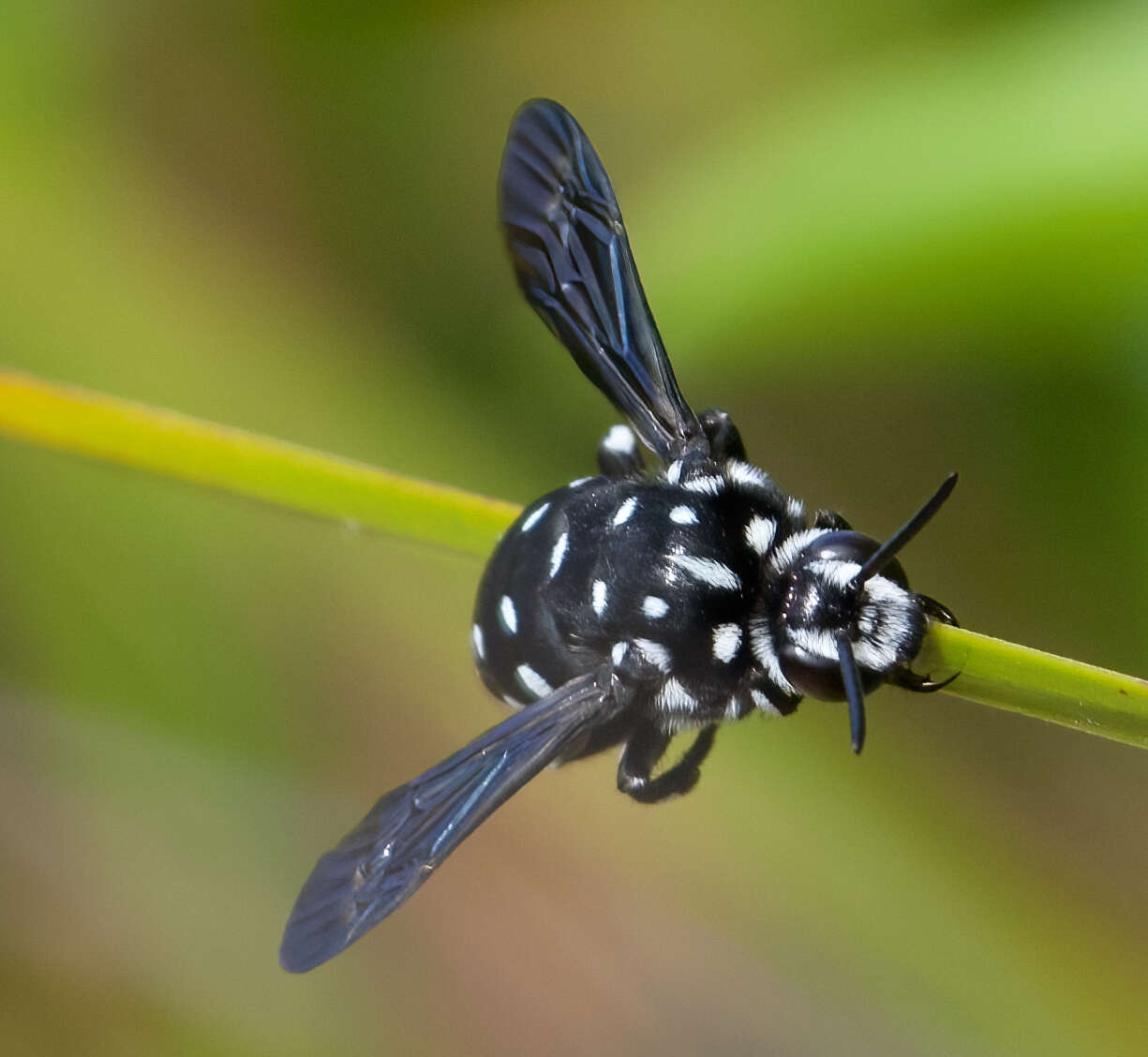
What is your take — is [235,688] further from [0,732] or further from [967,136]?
[967,136]

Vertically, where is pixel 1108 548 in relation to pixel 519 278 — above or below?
below

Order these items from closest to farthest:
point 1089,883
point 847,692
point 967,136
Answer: point 847,692
point 967,136
point 1089,883

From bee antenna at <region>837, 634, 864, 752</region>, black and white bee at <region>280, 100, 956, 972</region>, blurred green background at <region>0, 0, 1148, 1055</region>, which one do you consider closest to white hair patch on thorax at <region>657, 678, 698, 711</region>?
black and white bee at <region>280, 100, 956, 972</region>

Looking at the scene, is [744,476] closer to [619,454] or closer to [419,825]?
[619,454]

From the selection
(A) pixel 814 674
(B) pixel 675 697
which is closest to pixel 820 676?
(A) pixel 814 674

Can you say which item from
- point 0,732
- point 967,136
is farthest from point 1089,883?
point 0,732

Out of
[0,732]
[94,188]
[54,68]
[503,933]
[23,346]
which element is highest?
[54,68]

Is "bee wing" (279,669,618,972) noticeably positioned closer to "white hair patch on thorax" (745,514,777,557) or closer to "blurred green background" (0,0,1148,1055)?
"white hair patch on thorax" (745,514,777,557)
